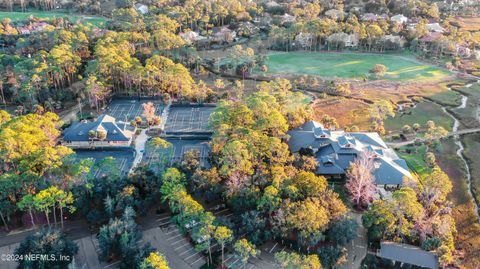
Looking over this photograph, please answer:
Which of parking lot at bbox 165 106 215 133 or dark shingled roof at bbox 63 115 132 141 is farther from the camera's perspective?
parking lot at bbox 165 106 215 133

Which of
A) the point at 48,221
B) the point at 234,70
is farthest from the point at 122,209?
the point at 234,70

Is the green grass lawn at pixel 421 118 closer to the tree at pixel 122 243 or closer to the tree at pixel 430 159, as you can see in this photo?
the tree at pixel 430 159

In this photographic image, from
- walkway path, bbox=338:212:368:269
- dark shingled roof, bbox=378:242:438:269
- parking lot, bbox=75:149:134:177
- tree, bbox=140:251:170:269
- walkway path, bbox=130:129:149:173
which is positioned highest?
tree, bbox=140:251:170:269

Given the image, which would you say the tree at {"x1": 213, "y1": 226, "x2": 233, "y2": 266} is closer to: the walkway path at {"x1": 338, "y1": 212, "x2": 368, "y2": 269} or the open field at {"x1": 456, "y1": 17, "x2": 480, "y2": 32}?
the walkway path at {"x1": 338, "y1": 212, "x2": 368, "y2": 269}

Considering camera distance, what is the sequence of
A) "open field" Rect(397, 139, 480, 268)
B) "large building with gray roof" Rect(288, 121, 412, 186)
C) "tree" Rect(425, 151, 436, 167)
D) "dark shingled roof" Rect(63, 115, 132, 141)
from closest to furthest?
"open field" Rect(397, 139, 480, 268) → "large building with gray roof" Rect(288, 121, 412, 186) → "tree" Rect(425, 151, 436, 167) → "dark shingled roof" Rect(63, 115, 132, 141)

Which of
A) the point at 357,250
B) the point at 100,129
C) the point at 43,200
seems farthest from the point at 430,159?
the point at 43,200

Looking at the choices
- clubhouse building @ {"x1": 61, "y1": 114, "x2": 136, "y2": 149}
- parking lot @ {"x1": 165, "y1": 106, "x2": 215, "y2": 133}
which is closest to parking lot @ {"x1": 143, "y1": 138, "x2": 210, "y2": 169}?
parking lot @ {"x1": 165, "y1": 106, "x2": 215, "y2": 133}

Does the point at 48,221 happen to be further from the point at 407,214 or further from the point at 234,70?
the point at 234,70
